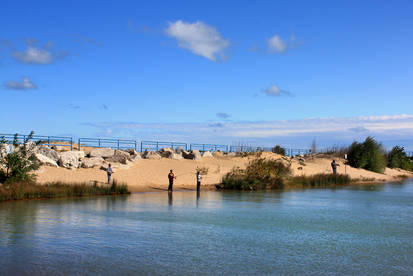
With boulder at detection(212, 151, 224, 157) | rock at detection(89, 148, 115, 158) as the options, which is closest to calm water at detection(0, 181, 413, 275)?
rock at detection(89, 148, 115, 158)

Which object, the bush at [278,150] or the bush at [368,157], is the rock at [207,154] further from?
the bush at [368,157]

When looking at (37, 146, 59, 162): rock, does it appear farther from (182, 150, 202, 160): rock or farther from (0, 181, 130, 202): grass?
(182, 150, 202, 160): rock

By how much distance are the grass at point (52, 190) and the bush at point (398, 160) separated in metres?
67.6

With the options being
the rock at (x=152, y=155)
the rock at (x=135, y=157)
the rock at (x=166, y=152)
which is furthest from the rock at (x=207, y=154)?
the rock at (x=135, y=157)

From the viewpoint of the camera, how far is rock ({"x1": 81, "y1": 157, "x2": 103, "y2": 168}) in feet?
143

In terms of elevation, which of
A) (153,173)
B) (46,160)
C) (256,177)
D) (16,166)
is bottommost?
(256,177)

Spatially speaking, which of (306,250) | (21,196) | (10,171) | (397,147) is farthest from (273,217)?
(397,147)

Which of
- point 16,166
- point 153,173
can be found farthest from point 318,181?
point 16,166

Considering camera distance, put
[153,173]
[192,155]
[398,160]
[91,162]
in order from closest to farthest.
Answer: [91,162] < [153,173] < [192,155] < [398,160]

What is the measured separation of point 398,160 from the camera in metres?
91.9

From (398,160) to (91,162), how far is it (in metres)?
66.5

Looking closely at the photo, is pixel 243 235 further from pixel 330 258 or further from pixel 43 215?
pixel 43 215

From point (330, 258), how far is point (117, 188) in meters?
22.5

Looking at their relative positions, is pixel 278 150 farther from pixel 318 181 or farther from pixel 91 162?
pixel 91 162
